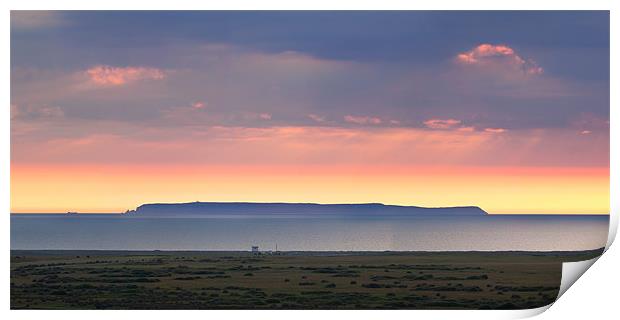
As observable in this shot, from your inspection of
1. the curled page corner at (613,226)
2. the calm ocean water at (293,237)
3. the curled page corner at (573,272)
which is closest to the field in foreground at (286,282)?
the curled page corner at (573,272)

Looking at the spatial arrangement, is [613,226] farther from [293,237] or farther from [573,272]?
[293,237]

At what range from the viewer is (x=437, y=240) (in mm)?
49562

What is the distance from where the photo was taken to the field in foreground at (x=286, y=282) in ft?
47.8

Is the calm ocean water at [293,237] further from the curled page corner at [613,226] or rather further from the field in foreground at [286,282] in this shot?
the curled page corner at [613,226]

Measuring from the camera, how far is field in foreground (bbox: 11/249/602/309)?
14.6m

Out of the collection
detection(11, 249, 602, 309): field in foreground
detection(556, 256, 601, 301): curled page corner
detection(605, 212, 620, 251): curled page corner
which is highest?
detection(605, 212, 620, 251): curled page corner

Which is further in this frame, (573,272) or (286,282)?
(286,282)

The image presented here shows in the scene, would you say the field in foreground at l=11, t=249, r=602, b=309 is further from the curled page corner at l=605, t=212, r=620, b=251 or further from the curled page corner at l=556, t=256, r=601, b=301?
the curled page corner at l=605, t=212, r=620, b=251

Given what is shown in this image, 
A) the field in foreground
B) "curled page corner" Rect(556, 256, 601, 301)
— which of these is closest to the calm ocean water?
the field in foreground

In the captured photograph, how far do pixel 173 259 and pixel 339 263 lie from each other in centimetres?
353

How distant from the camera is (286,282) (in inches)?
633

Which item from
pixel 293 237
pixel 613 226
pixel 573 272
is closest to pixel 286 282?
pixel 573 272

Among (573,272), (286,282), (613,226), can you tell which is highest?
(613,226)
